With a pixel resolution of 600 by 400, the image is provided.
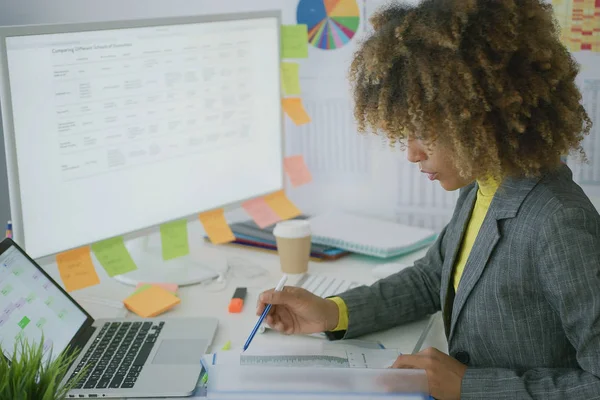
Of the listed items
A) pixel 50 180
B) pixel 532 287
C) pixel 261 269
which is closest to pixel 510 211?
pixel 532 287

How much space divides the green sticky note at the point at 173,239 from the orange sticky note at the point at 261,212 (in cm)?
18

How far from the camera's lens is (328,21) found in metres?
1.72

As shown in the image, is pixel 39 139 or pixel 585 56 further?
pixel 585 56

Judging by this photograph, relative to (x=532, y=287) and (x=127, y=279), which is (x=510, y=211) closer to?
(x=532, y=287)

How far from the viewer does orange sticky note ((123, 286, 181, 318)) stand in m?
1.28

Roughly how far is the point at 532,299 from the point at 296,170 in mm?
789

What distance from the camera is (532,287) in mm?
983

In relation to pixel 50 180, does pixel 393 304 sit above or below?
below

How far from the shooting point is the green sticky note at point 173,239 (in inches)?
56.3

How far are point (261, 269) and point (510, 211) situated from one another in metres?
0.62

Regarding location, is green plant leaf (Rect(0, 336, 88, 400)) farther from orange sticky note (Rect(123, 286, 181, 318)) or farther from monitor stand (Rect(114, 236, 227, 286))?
monitor stand (Rect(114, 236, 227, 286))

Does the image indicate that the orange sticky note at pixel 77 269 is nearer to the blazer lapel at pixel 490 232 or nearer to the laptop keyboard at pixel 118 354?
the laptop keyboard at pixel 118 354

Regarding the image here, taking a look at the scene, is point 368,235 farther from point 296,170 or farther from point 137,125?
point 137,125

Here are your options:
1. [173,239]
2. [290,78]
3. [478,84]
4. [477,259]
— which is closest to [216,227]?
[173,239]
